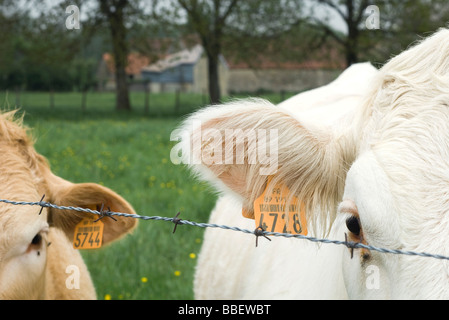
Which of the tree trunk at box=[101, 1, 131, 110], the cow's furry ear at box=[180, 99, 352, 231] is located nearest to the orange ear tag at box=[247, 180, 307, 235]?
the cow's furry ear at box=[180, 99, 352, 231]

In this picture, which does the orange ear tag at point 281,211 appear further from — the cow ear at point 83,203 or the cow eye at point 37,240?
the cow eye at point 37,240

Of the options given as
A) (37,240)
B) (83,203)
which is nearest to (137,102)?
(83,203)

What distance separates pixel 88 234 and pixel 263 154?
3.59 ft

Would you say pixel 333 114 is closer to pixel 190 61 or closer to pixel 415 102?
pixel 415 102

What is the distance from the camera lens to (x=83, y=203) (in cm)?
265

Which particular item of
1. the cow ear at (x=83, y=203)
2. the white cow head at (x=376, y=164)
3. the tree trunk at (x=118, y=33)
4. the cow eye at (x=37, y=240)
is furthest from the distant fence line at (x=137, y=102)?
the white cow head at (x=376, y=164)

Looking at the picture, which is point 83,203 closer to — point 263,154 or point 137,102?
point 263,154

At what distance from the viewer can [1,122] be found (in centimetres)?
265

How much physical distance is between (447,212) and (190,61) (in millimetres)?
50733

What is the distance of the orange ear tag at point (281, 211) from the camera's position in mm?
2064

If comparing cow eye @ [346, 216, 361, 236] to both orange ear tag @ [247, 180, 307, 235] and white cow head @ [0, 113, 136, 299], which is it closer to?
orange ear tag @ [247, 180, 307, 235]

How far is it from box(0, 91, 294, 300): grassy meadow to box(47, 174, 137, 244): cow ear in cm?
39

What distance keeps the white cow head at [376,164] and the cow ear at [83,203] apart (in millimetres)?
736

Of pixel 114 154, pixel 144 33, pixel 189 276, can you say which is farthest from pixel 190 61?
pixel 189 276
